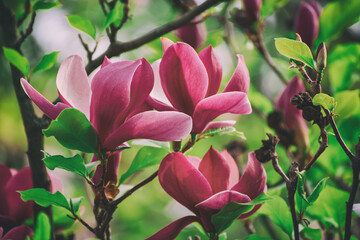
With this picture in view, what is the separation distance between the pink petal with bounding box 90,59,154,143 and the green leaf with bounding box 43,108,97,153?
0.02m

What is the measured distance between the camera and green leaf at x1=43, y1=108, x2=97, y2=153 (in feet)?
1.70

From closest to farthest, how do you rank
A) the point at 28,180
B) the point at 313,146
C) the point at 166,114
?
the point at 166,114 → the point at 28,180 → the point at 313,146

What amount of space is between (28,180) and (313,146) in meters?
0.63

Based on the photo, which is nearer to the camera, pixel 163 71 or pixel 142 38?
pixel 163 71

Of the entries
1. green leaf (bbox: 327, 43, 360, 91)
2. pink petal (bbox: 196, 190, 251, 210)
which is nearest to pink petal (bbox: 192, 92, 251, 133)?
pink petal (bbox: 196, 190, 251, 210)

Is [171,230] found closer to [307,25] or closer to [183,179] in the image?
[183,179]

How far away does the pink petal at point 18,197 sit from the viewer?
0.78 metres

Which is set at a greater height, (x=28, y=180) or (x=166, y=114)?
(x=166, y=114)

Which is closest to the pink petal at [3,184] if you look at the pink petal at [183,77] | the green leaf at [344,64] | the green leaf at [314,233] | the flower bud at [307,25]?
the pink petal at [183,77]

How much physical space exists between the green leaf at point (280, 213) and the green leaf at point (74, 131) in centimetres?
35

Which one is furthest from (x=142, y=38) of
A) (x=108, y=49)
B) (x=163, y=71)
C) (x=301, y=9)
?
(x=301, y=9)

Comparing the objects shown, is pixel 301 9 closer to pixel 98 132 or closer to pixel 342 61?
pixel 342 61

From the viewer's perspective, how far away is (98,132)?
56cm

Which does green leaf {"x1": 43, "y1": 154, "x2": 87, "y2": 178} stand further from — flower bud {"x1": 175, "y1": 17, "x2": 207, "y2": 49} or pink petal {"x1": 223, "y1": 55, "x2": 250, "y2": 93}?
flower bud {"x1": 175, "y1": 17, "x2": 207, "y2": 49}
